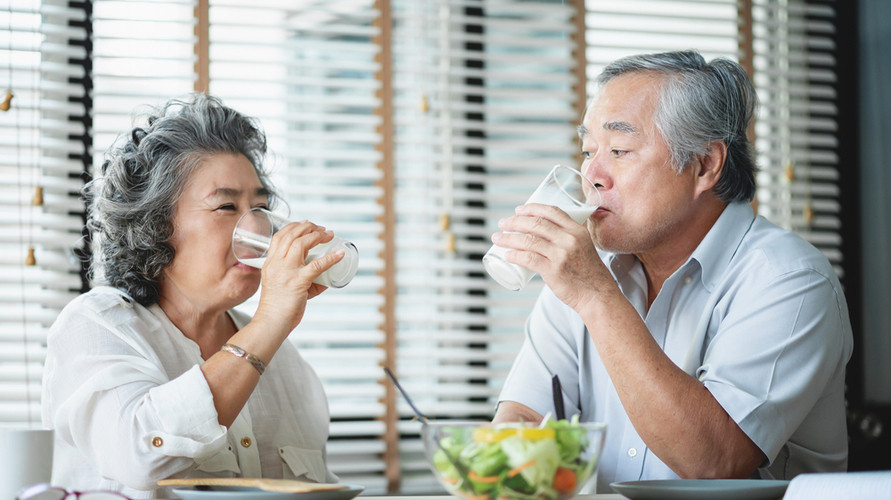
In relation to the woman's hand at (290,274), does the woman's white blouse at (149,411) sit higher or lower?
lower

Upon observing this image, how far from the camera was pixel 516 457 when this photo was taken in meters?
0.96

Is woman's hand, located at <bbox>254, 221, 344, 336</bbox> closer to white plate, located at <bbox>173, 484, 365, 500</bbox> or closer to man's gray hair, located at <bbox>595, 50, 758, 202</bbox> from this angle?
white plate, located at <bbox>173, 484, 365, 500</bbox>

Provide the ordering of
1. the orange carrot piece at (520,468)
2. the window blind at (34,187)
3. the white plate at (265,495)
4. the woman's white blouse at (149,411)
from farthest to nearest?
the window blind at (34,187) < the woman's white blouse at (149,411) < the white plate at (265,495) < the orange carrot piece at (520,468)

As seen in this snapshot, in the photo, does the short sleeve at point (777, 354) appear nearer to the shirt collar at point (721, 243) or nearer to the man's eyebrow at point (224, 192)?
the shirt collar at point (721, 243)

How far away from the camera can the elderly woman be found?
4.79 ft

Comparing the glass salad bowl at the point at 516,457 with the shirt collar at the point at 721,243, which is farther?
the shirt collar at the point at 721,243

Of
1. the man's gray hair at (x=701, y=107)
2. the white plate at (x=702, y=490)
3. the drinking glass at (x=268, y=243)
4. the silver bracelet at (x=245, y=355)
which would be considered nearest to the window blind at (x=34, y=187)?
the drinking glass at (x=268, y=243)

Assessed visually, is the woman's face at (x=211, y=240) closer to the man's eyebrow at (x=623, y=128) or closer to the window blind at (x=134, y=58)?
the man's eyebrow at (x=623, y=128)

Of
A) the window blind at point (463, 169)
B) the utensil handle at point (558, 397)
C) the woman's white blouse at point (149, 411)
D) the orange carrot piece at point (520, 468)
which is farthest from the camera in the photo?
the window blind at point (463, 169)

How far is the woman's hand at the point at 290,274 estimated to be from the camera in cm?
159

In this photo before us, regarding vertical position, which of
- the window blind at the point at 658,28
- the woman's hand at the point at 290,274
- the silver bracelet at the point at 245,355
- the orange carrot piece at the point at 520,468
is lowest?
the orange carrot piece at the point at 520,468

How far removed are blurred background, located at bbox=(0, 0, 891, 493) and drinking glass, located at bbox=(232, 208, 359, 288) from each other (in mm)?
1078

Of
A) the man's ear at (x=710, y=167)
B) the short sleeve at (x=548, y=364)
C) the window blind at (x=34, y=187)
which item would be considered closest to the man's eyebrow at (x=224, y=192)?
the short sleeve at (x=548, y=364)

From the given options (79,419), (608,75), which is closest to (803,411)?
(608,75)
